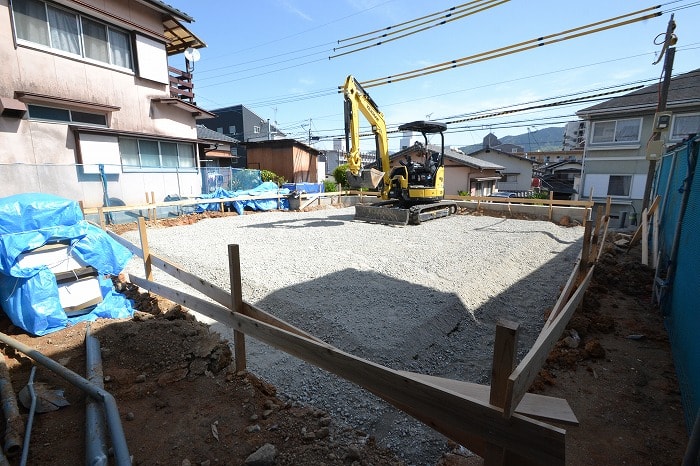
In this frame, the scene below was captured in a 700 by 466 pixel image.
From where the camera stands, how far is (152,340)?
3438 mm

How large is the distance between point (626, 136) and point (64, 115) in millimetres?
23598

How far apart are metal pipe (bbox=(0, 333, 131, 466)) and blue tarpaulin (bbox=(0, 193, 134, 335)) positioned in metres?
0.78

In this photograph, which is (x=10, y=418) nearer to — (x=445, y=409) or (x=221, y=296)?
(x=221, y=296)

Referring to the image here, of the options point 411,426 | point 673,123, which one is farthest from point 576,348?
point 673,123

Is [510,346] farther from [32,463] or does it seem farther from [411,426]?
[32,463]

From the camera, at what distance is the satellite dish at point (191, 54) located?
15516mm

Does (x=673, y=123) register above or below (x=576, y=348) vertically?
above

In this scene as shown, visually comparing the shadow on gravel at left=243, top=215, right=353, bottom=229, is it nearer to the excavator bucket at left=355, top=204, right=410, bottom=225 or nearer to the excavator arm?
the excavator bucket at left=355, top=204, right=410, bottom=225

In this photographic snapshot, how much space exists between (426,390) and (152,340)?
304 cm

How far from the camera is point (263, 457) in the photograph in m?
2.13

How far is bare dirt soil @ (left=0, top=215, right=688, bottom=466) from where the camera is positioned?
2271mm

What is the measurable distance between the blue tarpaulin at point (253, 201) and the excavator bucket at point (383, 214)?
493 cm

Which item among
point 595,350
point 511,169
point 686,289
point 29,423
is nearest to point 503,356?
point 29,423

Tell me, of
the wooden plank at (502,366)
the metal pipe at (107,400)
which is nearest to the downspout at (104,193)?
the metal pipe at (107,400)
